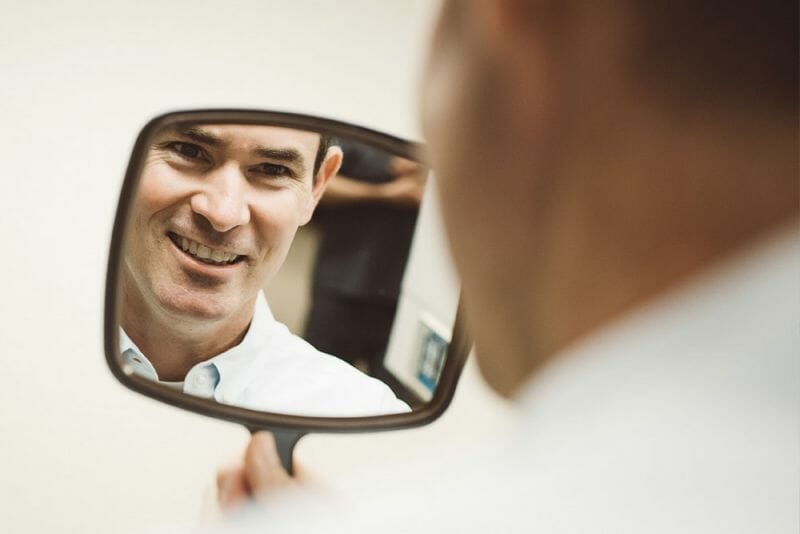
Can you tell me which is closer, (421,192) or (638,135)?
(638,135)

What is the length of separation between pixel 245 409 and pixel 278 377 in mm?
51

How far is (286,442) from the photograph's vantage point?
0.71 m

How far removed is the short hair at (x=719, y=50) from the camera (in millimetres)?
307

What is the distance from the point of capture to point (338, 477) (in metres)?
1.58

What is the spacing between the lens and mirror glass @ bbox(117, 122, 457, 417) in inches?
29.5

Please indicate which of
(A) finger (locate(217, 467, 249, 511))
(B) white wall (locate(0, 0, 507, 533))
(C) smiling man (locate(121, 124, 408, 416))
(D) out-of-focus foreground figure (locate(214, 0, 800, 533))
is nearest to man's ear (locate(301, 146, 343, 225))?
(C) smiling man (locate(121, 124, 408, 416))

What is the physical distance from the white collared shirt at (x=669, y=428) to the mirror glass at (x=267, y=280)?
0.37 m

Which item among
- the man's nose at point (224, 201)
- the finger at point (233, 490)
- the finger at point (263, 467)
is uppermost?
the man's nose at point (224, 201)

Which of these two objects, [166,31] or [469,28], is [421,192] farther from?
[166,31]

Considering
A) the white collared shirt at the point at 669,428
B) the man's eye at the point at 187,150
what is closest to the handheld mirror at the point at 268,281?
the man's eye at the point at 187,150

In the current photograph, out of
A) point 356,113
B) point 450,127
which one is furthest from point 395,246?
point 356,113

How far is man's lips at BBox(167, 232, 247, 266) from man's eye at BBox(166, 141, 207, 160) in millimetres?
81

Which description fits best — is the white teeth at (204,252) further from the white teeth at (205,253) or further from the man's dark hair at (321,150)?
the man's dark hair at (321,150)

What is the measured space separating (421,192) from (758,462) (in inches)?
20.8
